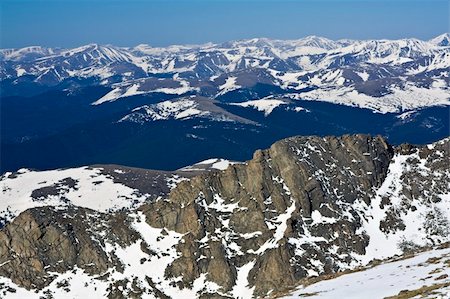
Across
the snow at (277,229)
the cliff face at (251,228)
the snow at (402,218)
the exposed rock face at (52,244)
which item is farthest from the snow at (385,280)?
the exposed rock face at (52,244)

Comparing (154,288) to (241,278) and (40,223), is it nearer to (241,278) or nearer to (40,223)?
(241,278)

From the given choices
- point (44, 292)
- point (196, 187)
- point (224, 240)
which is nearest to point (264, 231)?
point (224, 240)

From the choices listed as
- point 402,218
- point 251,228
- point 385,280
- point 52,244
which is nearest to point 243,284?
point 251,228

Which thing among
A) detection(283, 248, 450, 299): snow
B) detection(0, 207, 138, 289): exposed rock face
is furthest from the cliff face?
detection(283, 248, 450, 299): snow

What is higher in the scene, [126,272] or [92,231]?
[92,231]

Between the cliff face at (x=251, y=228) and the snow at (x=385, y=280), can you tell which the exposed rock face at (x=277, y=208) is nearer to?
the cliff face at (x=251, y=228)

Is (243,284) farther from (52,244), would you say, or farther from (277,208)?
(52,244)
